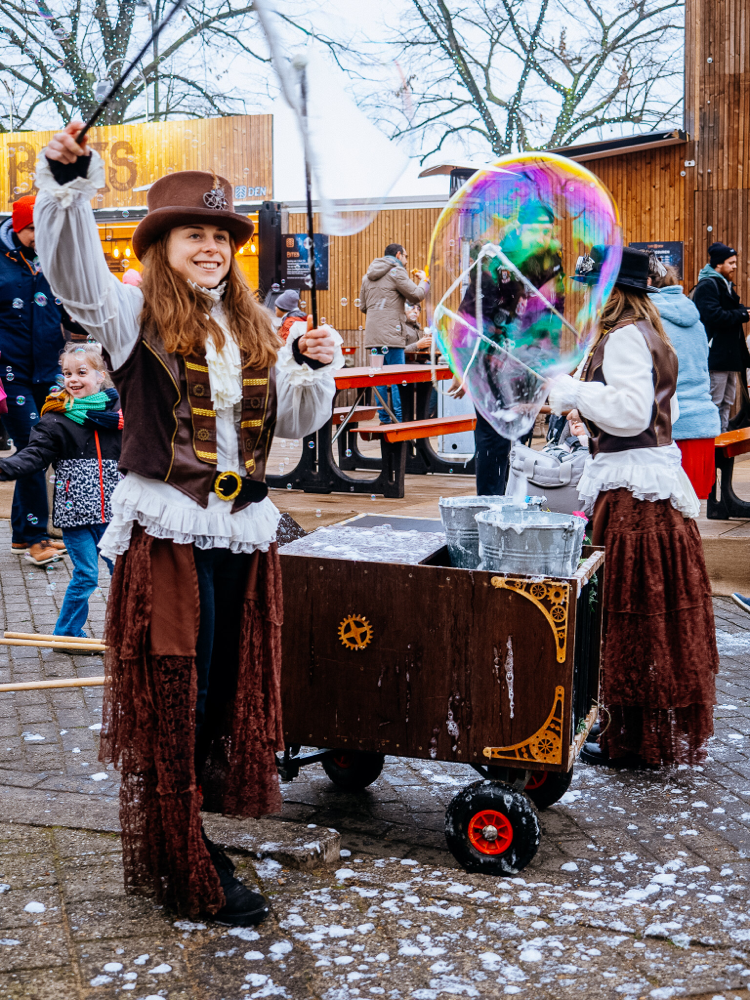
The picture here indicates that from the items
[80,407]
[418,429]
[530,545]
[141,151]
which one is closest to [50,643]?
[80,407]

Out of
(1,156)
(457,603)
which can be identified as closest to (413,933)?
(457,603)

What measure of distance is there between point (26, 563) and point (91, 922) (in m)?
4.85

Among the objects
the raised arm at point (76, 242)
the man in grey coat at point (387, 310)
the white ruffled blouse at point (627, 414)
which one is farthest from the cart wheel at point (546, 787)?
the man in grey coat at point (387, 310)

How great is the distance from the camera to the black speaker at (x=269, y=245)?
12938mm

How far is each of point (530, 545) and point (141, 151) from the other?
54.3 ft

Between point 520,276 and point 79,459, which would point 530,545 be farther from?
point 79,459

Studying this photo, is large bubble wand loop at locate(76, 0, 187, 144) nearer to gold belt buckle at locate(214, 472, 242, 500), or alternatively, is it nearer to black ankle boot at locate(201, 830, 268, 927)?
gold belt buckle at locate(214, 472, 242, 500)

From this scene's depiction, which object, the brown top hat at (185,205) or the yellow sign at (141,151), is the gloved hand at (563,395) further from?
the yellow sign at (141,151)

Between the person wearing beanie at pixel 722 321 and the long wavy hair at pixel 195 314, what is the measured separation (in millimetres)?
7181

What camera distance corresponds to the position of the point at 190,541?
8.81 ft

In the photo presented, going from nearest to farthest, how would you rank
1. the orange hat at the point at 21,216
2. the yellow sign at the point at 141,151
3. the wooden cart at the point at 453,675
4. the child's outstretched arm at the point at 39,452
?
1. the wooden cart at the point at 453,675
2. the child's outstretched arm at the point at 39,452
3. the orange hat at the point at 21,216
4. the yellow sign at the point at 141,151

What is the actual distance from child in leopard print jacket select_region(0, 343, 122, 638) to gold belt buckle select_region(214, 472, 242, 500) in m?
2.54

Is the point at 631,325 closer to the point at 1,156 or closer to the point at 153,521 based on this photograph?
the point at 153,521

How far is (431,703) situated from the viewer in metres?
3.12
